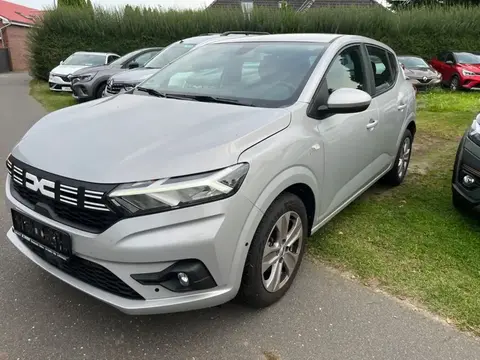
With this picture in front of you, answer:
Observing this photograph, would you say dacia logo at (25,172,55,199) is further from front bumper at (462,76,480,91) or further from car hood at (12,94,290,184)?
front bumper at (462,76,480,91)

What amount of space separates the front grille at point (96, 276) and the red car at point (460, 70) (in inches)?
620

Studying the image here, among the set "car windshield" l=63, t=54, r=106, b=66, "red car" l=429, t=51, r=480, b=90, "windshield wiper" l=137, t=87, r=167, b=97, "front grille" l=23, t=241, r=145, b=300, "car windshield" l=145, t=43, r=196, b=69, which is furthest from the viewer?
"red car" l=429, t=51, r=480, b=90

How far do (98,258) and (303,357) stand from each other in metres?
1.21

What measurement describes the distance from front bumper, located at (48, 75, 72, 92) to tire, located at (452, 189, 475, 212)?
12066 mm

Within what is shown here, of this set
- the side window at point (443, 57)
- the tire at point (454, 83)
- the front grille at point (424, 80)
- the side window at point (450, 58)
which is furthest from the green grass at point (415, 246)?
the side window at point (443, 57)

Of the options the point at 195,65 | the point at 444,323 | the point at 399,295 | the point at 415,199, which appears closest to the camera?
the point at 444,323

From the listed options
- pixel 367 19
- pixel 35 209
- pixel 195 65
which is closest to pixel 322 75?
pixel 195 65

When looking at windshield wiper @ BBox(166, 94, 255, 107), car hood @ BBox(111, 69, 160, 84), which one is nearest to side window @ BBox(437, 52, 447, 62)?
car hood @ BBox(111, 69, 160, 84)

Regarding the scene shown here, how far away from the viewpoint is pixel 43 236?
2.26 meters

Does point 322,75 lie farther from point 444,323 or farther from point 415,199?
point 415,199

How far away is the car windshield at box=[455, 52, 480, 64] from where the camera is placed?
15.3 m

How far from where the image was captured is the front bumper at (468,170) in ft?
11.3

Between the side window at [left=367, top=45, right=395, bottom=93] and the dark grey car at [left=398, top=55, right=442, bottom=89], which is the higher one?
the side window at [left=367, top=45, right=395, bottom=93]

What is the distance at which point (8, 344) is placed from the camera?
229 cm
